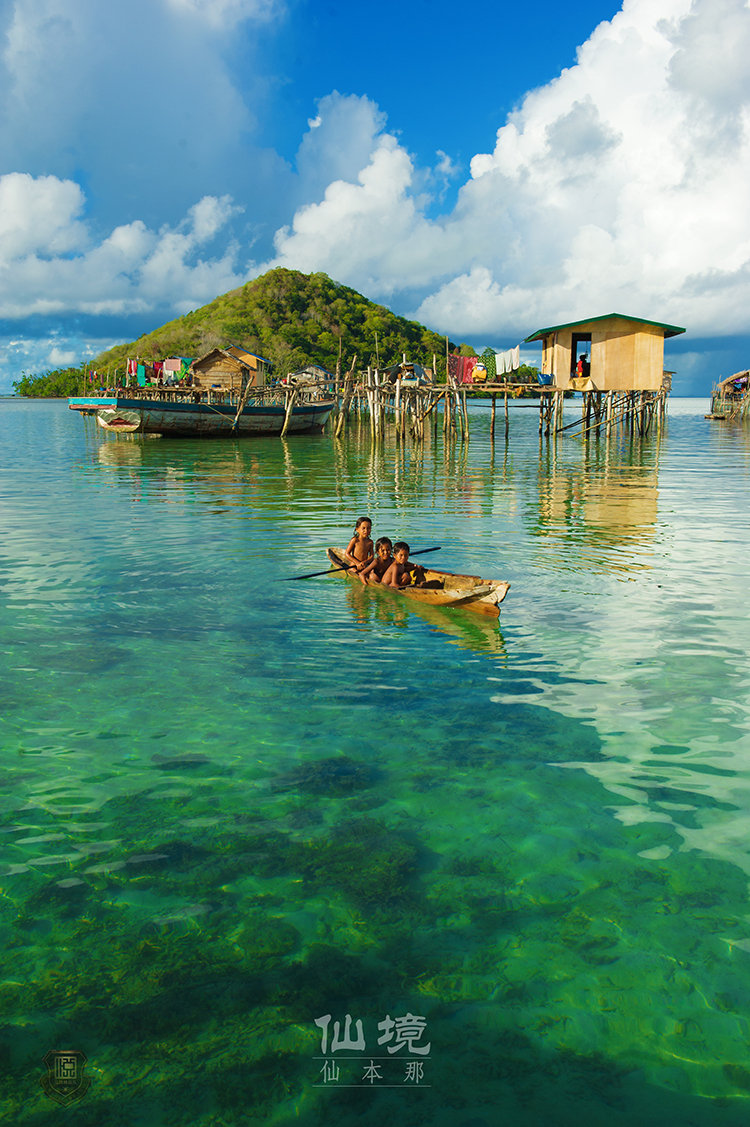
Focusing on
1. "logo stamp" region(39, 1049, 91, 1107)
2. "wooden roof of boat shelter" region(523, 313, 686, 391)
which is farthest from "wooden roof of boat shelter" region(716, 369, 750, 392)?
"logo stamp" region(39, 1049, 91, 1107)

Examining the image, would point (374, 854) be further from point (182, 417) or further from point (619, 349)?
point (182, 417)

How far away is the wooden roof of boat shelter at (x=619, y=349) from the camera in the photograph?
33219 millimetres

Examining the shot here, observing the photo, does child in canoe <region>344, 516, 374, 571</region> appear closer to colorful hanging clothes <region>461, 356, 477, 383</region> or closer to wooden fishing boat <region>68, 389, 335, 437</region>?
colorful hanging clothes <region>461, 356, 477, 383</region>

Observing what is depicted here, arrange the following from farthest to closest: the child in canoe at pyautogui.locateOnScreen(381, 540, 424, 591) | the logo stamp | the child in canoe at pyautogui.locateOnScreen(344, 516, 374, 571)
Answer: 1. the child in canoe at pyautogui.locateOnScreen(344, 516, 374, 571)
2. the child in canoe at pyautogui.locateOnScreen(381, 540, 424, 591)
3. the logo stamp

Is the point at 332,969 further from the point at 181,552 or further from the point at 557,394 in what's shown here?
the point at 557,394

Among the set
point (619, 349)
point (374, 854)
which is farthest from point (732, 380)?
point (374, 854)

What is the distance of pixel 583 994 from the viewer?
3.83 meters

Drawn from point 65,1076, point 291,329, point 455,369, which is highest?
point 291,329

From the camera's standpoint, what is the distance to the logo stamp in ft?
10.7

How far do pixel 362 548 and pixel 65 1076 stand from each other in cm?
884

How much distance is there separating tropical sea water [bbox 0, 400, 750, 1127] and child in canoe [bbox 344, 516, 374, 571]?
49 centimetres

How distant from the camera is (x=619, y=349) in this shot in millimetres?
33469

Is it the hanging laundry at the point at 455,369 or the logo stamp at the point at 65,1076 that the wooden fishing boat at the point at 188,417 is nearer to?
the hanging laundry at the point at 455,369

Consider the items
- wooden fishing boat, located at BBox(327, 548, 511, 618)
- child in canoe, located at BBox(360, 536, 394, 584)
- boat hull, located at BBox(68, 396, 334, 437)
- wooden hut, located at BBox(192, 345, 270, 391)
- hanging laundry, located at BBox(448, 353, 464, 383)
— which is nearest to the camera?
wooden fishing boat, located at BBox(327, 548, 511, 618)
